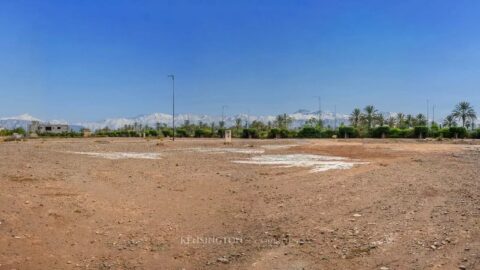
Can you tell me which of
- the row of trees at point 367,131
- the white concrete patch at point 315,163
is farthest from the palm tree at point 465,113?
the white concrete patch at point 315,163

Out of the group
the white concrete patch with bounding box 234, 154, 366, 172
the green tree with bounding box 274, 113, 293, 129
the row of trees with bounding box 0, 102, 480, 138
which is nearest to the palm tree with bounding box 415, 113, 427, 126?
the row of trees with bounding box 0, 102, 480, 138

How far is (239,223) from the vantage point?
938 centimetres

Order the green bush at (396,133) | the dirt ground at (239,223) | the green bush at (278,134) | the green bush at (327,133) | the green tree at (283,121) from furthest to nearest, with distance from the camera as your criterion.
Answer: the green tree at (283,121), the green bush at (327,133), the green bush at (278,134), the green bush at (396,133), the dirt ground at (239,223)

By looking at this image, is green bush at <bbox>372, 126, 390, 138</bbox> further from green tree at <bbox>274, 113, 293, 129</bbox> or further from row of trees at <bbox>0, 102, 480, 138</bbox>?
green tree at <bbox>274, 113, 293, 129</bbox>

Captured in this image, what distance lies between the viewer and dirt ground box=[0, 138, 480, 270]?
696cm

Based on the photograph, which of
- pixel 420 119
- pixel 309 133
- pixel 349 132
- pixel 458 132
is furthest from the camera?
pixel 420 119

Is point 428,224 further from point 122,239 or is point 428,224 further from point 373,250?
point 122,239

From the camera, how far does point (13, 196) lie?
34.0 ft

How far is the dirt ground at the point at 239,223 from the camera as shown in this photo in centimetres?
696

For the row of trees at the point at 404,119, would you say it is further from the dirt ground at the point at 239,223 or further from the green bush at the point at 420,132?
the dirt ground at the point at 239,223

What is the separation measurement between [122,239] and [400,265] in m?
4.69

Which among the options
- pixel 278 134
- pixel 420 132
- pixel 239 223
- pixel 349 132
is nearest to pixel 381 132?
pixel 349 132

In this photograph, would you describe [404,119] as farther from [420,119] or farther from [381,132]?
[381,132]

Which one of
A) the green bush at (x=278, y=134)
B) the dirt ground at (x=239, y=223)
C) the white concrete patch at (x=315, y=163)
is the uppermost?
the green bush at (x=278, y=134)
